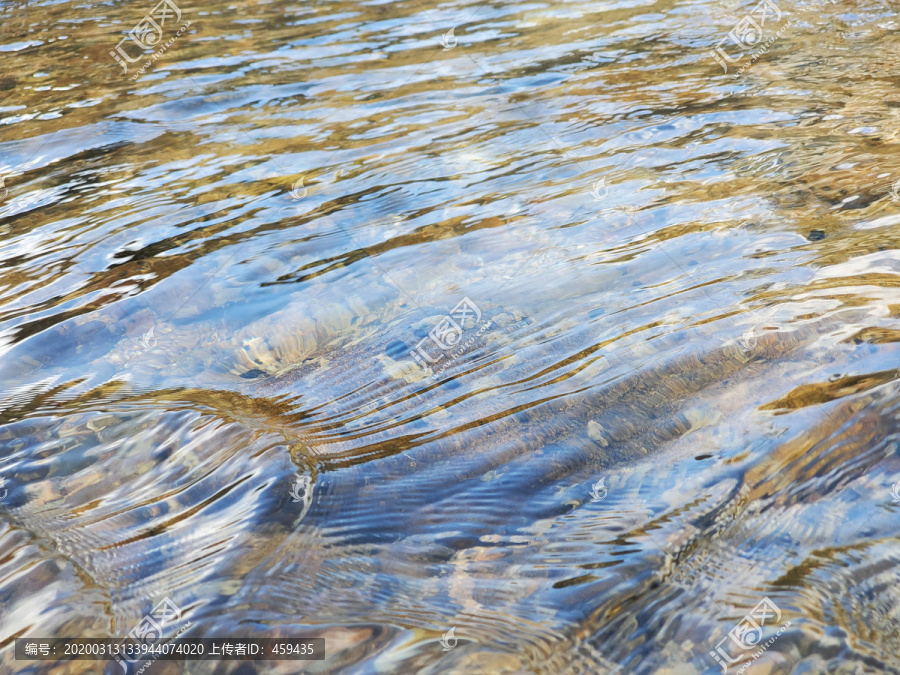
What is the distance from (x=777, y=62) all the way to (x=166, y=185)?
256 inches

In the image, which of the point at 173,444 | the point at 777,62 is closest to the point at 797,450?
the point at 173,444

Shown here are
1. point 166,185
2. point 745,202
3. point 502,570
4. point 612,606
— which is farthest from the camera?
point 166,185

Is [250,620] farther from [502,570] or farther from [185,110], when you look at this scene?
[185,110]

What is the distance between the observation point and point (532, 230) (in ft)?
15.1
